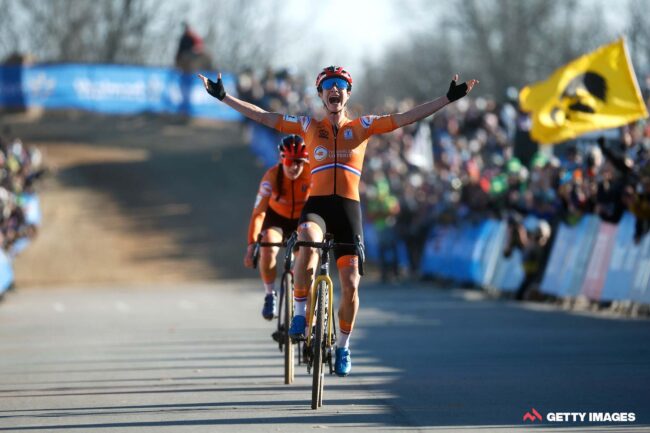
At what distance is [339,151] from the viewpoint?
11422 mm

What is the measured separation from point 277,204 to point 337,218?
317 cm

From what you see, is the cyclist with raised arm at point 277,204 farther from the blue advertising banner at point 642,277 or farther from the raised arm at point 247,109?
the blue advertising banner at point 642,277

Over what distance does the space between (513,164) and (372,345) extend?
34.7ft

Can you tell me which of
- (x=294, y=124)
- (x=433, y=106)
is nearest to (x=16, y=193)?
(x=294, y=124)

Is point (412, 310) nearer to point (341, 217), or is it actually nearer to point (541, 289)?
point (541, 289)

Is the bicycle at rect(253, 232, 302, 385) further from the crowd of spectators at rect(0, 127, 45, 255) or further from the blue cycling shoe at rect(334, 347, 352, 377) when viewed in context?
the crowd of spectators at rect(0, 127, 45, 255)

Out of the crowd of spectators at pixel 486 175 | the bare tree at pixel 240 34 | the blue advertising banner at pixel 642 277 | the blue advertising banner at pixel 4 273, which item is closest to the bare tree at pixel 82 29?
the bare tree at pixel 240 34

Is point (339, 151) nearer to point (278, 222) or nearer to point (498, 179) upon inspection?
point (278, 222)

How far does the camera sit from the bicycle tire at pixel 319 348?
10.4 metres

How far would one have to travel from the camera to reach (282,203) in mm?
14367

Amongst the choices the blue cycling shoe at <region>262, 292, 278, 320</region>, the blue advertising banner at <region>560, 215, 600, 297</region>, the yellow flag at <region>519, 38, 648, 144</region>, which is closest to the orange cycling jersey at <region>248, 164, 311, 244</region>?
the blue cycling shoe at <region>262, 292, 278, 320</region>

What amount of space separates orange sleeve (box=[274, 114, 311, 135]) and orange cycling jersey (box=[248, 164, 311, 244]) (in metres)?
2.36

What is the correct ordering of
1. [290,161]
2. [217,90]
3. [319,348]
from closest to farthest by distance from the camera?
[319,348], [217,90], [290,161]

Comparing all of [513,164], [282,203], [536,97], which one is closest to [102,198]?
[513,164]
